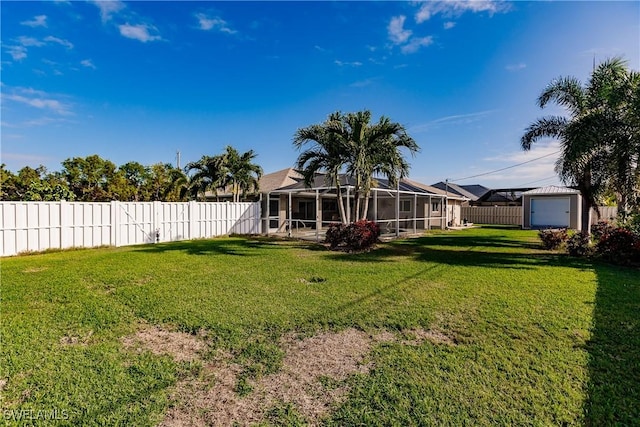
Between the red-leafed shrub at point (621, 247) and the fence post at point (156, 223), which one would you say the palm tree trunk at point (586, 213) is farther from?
the fence post at point (156, 223)

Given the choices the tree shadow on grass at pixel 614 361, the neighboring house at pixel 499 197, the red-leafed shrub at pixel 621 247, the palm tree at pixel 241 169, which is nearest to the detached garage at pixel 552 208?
the neighboring house at pixel 499 197

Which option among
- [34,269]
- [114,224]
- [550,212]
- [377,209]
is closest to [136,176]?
[114,224]

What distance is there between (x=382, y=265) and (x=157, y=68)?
1515cm

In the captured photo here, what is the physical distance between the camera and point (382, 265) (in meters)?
Result: 9.52

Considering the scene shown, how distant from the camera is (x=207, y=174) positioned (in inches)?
891

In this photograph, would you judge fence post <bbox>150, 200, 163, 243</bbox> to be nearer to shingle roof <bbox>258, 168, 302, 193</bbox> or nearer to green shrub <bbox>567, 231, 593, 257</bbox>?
shingle roof <bbox>258, 168, 302, 193</bbox>

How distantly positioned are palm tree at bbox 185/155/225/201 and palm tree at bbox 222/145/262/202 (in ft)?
1.09

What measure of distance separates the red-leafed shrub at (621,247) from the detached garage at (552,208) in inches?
563

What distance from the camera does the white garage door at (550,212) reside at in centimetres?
2366

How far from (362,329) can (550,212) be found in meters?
25.5

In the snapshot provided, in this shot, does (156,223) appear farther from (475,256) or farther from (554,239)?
(554,239)

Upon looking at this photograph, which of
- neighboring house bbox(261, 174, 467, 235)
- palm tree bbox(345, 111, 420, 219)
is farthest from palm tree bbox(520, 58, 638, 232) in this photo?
neighboring house bbox(261, 174, 467, 235)

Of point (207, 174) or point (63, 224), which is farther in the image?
point (207, 174)

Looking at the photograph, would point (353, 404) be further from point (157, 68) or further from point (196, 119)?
point (196, 119)
